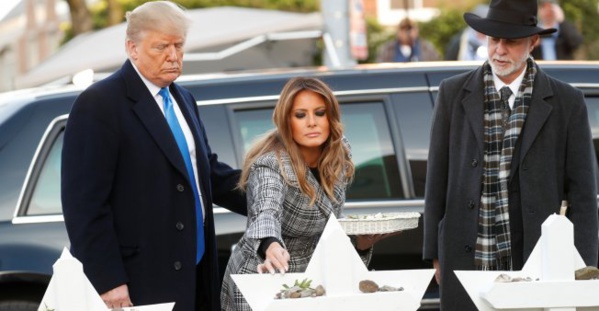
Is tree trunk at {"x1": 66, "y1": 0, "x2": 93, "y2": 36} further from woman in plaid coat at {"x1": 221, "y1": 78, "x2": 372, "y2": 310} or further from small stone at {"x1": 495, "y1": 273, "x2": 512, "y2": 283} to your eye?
small stone at {"x1": 495, "y1": 273, "x2": 512, "y2": 283}

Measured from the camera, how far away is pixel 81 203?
4.87m

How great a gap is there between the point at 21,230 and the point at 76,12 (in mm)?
17345

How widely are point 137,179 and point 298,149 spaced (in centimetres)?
62

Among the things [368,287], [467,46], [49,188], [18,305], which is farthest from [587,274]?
[467,46]

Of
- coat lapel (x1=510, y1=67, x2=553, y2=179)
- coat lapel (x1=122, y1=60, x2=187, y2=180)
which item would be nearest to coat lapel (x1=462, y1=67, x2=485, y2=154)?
coat lapel (x1=510, y1=67, x2=553, y2=179)

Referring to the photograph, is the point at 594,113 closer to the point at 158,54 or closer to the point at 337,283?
the point at 158,54

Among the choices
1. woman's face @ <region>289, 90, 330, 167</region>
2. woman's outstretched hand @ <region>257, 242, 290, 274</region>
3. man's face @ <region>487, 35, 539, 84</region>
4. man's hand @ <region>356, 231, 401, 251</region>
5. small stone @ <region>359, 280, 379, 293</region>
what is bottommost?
man's hand @ <region>356, 231, 401, 251</region>

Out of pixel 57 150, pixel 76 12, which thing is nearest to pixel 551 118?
pixel 57 150

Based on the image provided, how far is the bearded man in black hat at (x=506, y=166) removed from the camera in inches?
206

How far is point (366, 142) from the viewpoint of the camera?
22.4 feet

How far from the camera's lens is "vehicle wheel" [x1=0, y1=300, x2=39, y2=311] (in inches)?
246

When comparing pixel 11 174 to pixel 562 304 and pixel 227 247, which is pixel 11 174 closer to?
pixel 227 247

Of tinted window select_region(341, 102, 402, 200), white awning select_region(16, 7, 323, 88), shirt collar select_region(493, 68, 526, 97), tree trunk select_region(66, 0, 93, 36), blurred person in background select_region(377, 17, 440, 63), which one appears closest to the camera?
shirt collar select_region(493, 68, 526, 97)

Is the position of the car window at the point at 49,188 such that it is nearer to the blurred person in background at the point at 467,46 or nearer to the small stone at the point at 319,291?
the small stone at the point at 319,291
